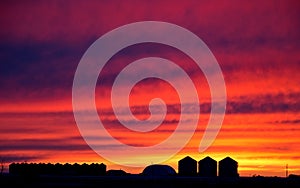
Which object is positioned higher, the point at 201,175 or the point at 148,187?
the point at 201,175

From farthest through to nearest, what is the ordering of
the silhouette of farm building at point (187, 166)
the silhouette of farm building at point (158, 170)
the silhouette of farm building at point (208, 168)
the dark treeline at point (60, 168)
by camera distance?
the dark treeline at point (60, 168)
the silhouette of farm building at point (158, 170)
the silhouette of farm building at point (187, 166)
the silhouette of farm building at point (208, 168)

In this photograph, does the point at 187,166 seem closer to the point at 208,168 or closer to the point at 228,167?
the point at 208,168

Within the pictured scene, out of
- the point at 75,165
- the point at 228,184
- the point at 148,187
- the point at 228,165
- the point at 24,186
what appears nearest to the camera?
the point at 24,186

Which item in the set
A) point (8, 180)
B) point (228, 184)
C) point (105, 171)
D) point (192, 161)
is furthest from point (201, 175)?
point (8, 180)

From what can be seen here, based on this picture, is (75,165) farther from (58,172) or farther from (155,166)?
(155,166)

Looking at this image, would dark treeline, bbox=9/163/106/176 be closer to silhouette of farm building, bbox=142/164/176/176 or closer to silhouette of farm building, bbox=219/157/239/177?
silhouette of farm building, bbox=142/164/176/176

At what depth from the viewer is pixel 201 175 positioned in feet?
565

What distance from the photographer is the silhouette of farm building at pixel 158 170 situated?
177000mm

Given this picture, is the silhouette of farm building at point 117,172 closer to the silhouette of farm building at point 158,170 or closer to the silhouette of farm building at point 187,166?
the silhouette of farm building at point 158,170

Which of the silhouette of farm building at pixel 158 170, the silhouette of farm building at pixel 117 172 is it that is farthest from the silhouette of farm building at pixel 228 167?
the silhouette of farm building at pixel 117 172

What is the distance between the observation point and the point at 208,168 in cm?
17250

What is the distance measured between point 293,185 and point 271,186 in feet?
15.7

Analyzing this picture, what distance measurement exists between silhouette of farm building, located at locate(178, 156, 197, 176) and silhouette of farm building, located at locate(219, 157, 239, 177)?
22.7 ft

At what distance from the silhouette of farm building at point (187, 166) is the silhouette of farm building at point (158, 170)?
2.59 metres
